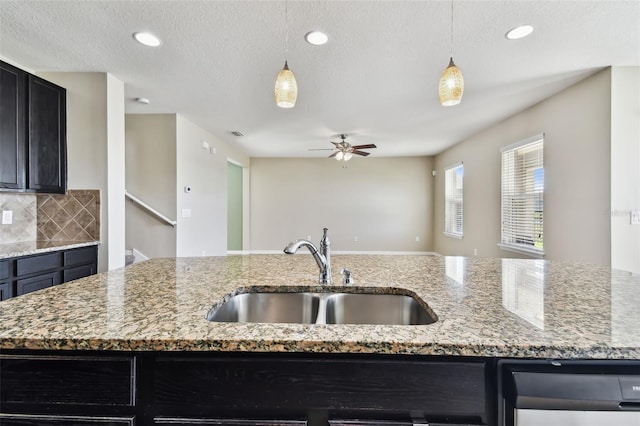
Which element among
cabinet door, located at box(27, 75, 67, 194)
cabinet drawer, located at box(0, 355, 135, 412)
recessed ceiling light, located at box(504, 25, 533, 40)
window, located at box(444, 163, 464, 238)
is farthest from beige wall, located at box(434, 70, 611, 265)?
cabinet door, located at box(27, 75, 67, 194)

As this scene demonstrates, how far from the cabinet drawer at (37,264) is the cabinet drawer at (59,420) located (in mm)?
1977

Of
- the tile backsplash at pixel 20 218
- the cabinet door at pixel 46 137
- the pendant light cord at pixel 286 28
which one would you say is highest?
the pendant light cord at pixel 286 28

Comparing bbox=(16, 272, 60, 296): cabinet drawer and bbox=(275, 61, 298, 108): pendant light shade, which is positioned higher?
bbox=(275, 61, 298, 108): pendant light shade

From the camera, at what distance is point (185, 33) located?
228 centimetres

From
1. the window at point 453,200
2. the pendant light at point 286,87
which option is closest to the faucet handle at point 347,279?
the pendant light at point 286,87

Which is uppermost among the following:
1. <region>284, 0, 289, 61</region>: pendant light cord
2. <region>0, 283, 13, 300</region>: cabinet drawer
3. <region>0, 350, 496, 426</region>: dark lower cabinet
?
<region>284, 0, 289, 61</region>: pendant light cord

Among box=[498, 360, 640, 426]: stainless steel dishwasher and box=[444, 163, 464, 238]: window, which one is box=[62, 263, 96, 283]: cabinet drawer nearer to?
box=[498, 360, 640, 426]: stainless steel dishwasher

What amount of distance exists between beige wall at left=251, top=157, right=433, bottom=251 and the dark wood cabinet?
5.15 metres

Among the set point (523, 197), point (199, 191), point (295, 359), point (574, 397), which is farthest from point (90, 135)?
point (523, 197)

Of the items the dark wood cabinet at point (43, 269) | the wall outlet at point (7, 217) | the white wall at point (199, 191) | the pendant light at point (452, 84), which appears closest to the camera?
the pendant light at point (452, 84)

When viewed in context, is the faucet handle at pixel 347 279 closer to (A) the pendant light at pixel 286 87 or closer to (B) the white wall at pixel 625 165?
(A) the pendant light at pixel 286 87

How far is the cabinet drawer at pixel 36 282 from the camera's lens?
217 cm

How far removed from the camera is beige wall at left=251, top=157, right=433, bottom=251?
7867 millimetres

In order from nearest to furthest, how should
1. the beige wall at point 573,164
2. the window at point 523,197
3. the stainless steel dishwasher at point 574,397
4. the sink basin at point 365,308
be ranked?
the stainless steel dishwasher at point 574,397
the sink basin at point 365,308
the beige wall at point 573,164
the window at point 523,197
